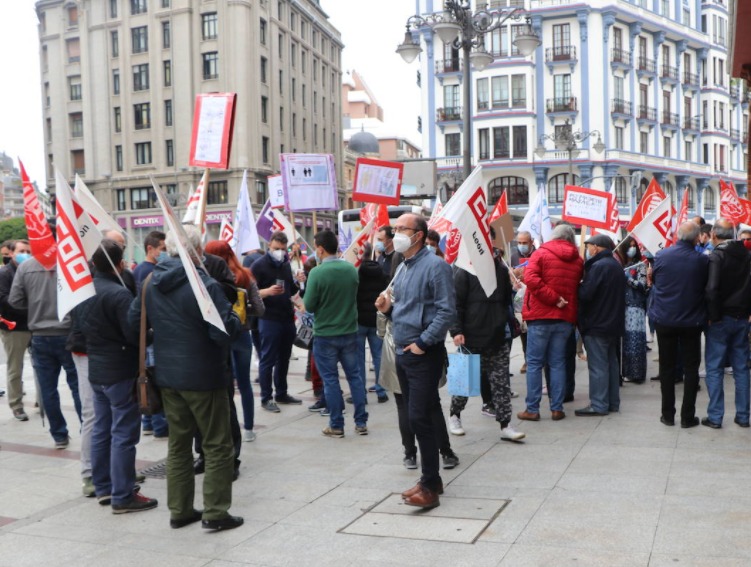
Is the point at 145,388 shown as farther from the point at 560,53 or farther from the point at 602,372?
the point at 560,53

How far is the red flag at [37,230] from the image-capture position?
23.0 ft

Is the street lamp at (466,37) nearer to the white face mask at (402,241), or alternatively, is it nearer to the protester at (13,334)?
the protester at (13,334)

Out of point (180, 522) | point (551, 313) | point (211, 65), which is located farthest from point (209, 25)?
point (180, 522)

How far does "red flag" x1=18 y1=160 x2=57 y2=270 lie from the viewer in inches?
276

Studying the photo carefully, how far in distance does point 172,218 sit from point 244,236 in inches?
268

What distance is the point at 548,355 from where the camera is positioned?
8289mm

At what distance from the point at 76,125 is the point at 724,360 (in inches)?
2190

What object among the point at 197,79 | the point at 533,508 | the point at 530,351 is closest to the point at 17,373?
the point at 530,351

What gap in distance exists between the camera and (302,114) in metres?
61.7

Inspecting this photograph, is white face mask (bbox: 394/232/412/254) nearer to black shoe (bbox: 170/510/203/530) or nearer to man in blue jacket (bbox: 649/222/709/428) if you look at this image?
black shoe (bbox: 170/510/203/530)

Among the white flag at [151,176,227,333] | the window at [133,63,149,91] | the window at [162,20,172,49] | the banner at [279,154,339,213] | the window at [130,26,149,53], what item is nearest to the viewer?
the white flag at [151,176,227,333]

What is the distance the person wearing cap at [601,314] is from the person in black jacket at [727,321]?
1016 mm

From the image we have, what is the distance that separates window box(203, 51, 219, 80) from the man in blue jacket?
1902 inches

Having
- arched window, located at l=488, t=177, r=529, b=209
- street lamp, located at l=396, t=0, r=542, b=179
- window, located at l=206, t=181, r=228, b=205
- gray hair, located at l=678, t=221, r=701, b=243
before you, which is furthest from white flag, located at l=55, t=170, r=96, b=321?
arched window, located at l=488, t=177, r=529, b=209
